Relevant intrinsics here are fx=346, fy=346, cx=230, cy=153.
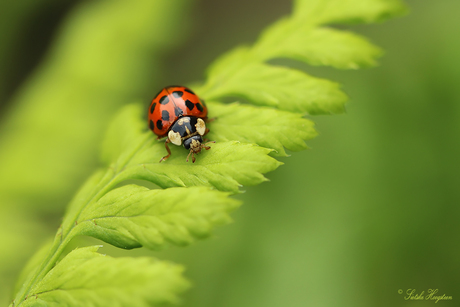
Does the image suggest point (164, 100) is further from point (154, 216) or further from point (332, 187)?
point (332, 187)

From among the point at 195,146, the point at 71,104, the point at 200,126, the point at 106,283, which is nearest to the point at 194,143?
the point at 195,146

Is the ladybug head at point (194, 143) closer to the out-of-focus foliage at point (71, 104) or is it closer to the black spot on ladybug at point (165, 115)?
the black spot on ladybug at point (165, 115)

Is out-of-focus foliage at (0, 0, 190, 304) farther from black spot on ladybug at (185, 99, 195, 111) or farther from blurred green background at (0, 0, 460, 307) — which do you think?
black spot on ladybug at (185, 99, 195, 111)

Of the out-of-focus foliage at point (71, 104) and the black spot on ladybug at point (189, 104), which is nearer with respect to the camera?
the black spot on ladybug at point (189, 104)

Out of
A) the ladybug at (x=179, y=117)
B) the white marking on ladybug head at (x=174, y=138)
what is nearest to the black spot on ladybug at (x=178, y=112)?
the ladybug at (x=179, y=117)

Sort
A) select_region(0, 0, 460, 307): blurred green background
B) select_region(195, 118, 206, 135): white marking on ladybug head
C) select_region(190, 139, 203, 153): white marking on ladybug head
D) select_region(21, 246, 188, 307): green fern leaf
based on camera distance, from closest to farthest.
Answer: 1. select_region(21, 246, 188, 307): green fern leaf
2. select_region(190, 139, 203, 153): white marking on ladybug head
3. select_region(195, 118, 206, 135): white marking on ladybug head
4. select_region(0, 0, 460, 307): blurred green background

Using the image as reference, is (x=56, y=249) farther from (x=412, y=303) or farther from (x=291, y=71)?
(x=412, y=303)

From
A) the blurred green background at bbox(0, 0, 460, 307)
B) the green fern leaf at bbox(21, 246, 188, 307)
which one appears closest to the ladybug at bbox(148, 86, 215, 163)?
the green fern leaf at bbox(21, 246, 188, 307)
